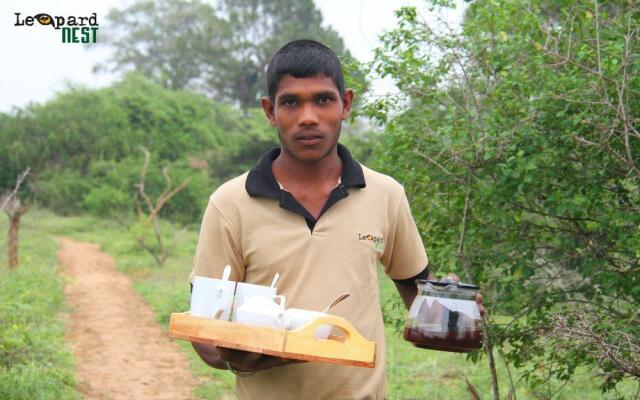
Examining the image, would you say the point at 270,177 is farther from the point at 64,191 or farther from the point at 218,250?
the point at 64,191

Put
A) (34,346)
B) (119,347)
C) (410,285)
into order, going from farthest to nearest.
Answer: (119,347)
(34,346)
(410,285)

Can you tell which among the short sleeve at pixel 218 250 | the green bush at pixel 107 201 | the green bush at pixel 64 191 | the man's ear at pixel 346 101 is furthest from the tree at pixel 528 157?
the green bush at pixel 64 191

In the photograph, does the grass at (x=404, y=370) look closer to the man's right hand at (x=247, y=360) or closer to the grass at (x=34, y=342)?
the grass at (x=34, y=342)

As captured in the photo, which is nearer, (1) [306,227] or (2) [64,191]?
(1) [306,227]

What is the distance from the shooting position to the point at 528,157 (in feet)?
15.0

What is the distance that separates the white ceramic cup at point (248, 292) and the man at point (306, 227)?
12 cm

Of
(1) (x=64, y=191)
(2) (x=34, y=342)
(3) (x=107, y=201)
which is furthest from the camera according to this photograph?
(1) (x=64, y=191)

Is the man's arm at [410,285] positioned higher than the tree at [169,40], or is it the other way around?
the tree at [169,40]

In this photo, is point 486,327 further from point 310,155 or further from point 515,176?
point 310,155

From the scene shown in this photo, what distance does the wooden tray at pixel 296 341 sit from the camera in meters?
2.17

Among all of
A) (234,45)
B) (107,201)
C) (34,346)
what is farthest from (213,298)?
(234,45)

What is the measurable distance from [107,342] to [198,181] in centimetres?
1891

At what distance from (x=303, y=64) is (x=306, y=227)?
43cm

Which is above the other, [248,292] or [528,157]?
[528,157]
